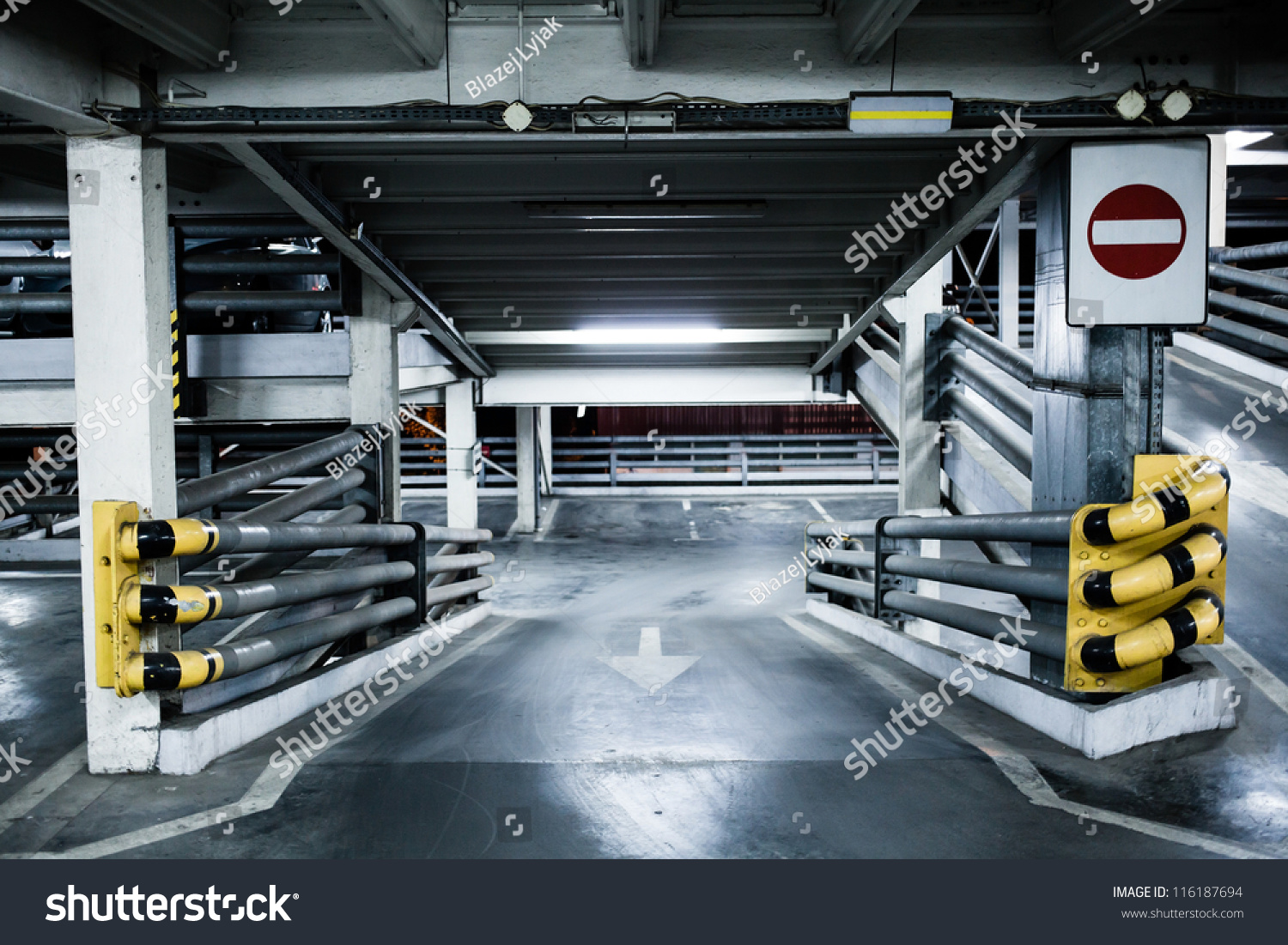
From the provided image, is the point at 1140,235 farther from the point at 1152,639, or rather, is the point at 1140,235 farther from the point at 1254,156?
the point at 1254,156

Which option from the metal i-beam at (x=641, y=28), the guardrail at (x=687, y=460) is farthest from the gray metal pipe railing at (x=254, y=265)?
the guardrail at (x=687, y=460)

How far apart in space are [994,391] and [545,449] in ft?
45.5

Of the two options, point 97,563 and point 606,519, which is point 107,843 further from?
point 606,519

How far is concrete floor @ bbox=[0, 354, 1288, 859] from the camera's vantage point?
281cm

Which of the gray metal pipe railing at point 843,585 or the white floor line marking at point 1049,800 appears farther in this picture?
the gray metal pipe railing at point 843,585

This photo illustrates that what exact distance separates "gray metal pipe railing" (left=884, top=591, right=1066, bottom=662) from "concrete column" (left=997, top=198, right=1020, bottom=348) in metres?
7.86

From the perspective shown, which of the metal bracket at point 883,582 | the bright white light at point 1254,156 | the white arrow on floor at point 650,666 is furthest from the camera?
the bright white light at point 1254,156

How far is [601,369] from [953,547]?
5940 mm

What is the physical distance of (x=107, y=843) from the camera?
2.88 meters

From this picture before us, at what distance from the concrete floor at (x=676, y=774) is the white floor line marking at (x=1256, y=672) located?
0.19 ft

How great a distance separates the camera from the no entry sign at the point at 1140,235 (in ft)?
12.3

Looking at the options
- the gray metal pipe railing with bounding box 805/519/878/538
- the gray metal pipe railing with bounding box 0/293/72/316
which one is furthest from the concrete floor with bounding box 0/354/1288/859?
the gray metal pipe railing with bounding box 0/293/72/316

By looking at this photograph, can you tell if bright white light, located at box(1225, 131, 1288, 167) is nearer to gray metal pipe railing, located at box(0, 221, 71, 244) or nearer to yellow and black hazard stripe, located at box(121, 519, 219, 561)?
yellow and black hazard stripe, located at box(121, 519, 219, 561)

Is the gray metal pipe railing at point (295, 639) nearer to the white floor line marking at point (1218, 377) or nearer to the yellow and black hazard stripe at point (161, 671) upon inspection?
the yellow and black hazard stripe at point (161, 671)
